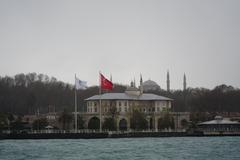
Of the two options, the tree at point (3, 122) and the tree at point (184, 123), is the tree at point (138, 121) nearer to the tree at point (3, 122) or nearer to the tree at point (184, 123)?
the tree at point (184, 123)

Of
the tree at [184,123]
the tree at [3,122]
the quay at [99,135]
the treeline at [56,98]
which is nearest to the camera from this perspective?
the quay at [99,135]

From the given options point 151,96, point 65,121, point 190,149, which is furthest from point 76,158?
point 151,96

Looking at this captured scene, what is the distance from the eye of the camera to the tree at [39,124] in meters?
132

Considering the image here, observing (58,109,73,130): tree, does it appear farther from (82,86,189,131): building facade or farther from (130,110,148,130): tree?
(130,110,148,130): tree

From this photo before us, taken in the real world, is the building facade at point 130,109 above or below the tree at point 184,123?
above

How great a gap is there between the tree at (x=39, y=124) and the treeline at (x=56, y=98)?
20387mm

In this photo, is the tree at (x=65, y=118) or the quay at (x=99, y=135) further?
the tree at (x=65, y=118)

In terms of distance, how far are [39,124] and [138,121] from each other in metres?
18.1

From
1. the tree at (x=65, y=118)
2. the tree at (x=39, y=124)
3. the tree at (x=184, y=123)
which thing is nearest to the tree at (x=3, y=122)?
the tree at (x=39, y=124)

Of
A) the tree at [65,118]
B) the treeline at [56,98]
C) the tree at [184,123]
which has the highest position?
the treeline at [56,98]

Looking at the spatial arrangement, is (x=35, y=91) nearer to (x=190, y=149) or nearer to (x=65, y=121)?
(x=65, y=121)

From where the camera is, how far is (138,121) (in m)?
134

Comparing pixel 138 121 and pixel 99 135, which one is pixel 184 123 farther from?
pixel 99 135

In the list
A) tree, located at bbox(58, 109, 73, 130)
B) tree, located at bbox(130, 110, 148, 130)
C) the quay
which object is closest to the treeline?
tree, located at bbox(58, 109, 73, 130)
